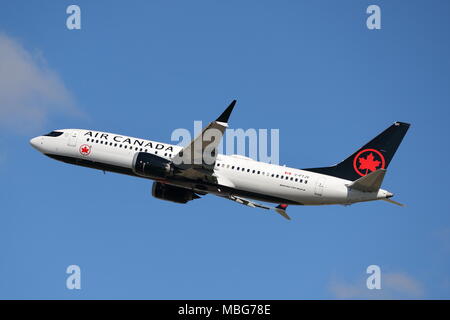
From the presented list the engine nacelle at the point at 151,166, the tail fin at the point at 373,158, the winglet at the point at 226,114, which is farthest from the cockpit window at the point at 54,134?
the tail fin at the point at 373,158

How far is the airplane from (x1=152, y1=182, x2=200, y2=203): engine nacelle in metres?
2.00

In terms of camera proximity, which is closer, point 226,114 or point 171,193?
point 226,114

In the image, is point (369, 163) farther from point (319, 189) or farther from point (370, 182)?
point (319, 189)

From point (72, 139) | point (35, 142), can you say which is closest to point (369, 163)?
point (72, 139)

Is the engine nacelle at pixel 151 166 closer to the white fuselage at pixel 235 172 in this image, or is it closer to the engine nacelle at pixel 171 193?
the white fuselage at pixel 235 172

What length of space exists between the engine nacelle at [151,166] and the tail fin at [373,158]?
12436mm

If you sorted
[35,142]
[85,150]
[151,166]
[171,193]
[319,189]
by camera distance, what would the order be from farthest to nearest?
1. [35,142]
2. [171,193]
3. [85,150]
4. [151,166]
5. [319,189]

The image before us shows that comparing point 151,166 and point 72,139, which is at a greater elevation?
point 72,139

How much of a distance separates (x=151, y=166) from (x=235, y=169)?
7.17 meters

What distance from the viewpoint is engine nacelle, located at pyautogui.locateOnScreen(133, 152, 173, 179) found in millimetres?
65312

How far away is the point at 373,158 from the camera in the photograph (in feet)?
219
